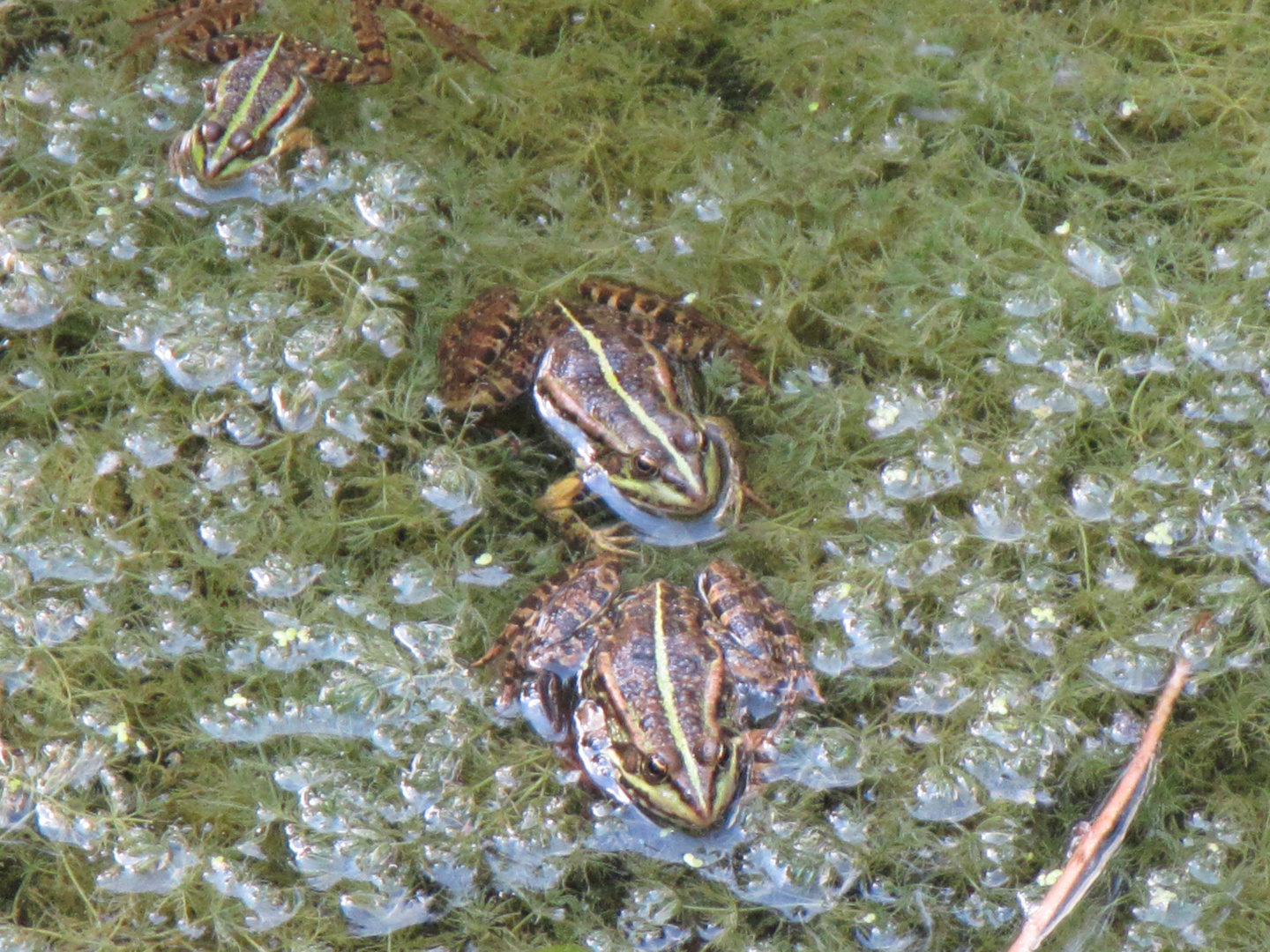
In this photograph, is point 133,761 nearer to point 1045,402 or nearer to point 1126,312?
point 1045,402

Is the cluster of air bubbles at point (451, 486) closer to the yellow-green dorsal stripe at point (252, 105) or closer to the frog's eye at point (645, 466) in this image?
the frog's eye at point (645, 466)

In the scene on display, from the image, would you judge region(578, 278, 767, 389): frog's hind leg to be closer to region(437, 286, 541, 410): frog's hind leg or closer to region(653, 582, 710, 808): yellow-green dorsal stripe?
region(437, 286, 541, 410): frog's hind leg

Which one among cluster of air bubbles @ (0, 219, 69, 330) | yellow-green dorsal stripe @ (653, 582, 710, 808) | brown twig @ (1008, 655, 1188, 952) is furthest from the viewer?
cluster of air bubbles @ (0, 219, 69, 330)

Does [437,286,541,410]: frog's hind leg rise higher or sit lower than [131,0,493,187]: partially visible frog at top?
lower

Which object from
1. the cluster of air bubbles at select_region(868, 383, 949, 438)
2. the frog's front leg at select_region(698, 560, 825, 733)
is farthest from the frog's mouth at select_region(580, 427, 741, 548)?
the cluster of air bubbles at select_region(868, 383, 949, 438)

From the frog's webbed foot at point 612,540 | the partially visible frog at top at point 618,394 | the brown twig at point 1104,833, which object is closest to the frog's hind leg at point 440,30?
the partially visible frog at top at point 618,394

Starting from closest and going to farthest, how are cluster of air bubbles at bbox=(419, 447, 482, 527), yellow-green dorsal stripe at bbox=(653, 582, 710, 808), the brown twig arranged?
yellow-green dorsal stripe at bbox=(653, 582, 710, 808), the brown twig, cluster of air bubbles at bbox=(419, 447, 482, 527)
